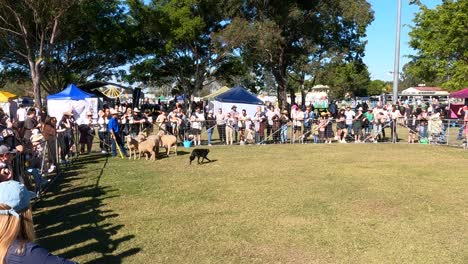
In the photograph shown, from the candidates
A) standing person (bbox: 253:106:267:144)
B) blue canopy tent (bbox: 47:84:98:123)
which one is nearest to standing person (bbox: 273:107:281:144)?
standing person (bbox: 253:106:267:144)

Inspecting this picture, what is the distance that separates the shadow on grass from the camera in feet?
18.4

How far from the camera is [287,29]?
113ft

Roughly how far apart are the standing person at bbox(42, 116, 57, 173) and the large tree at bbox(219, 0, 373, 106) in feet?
68.6

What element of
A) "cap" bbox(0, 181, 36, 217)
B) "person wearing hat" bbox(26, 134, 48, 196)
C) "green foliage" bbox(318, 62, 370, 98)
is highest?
"green foliage" bbox(318, 62, 370, 98)

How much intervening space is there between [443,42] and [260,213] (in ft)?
90.3

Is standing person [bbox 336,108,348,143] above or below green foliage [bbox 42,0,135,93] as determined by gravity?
below

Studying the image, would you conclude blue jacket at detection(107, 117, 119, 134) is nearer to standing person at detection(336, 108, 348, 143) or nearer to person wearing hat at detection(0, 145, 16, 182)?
person wearing hat at detection(0, 145, 16, 182)

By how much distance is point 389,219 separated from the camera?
680cm

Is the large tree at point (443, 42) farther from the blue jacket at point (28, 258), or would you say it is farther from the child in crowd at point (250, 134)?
the blue jacket at point (28, 258)

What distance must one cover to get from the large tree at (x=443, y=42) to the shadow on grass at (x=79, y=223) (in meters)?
27.4

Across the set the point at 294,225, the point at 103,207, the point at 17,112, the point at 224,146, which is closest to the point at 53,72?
the point at 17,112

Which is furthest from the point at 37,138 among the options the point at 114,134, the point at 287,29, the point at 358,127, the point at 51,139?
the point at 287,29

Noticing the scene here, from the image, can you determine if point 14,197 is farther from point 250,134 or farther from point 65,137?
point 250,134

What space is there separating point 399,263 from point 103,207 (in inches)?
204
